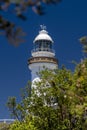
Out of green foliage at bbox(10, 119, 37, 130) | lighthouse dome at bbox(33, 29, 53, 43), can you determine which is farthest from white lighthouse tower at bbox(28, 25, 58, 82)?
green foliage at bbox(10, 119, 37, 130)

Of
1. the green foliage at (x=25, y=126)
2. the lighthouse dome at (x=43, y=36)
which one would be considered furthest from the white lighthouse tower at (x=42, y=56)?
the green foliage at (x=25, y=126)

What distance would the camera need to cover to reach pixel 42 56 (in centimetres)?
5994

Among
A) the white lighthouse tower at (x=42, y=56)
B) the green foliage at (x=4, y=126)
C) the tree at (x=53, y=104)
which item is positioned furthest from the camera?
the white lighthouse tower at (x=42, y=56)

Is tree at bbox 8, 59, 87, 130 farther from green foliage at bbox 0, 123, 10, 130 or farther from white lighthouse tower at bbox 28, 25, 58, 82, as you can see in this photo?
white lighthouse tower at bbox 28, 25, 58, 82

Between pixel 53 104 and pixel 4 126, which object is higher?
pixel 4 126

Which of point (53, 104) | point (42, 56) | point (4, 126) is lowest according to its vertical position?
point (53, 104)

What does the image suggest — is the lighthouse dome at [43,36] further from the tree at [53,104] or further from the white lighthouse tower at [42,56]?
the tree at [53,104]

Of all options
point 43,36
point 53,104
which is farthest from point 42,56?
point 53,104

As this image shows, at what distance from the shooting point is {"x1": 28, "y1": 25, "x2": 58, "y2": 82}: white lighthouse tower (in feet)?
195

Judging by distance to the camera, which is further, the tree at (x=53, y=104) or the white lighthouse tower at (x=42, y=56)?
the white lighthouse tower at (x=42, y=56)

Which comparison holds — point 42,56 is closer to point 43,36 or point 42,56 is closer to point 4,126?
point 43,36

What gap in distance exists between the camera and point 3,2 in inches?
106

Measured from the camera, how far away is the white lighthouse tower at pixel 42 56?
2340 inches

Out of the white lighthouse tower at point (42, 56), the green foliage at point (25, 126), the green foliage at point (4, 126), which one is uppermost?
the white lighthouse tower at point (42, 56)
